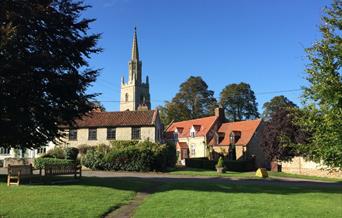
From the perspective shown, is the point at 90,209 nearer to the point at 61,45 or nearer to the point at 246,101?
the point at 61,45

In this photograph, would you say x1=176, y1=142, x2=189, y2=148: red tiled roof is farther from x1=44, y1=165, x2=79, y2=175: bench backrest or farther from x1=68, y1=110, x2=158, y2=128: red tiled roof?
x1=44, y1=165, x2=79, y2=175: bench backrest

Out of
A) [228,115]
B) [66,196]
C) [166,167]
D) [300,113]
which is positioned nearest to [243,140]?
[166,167]

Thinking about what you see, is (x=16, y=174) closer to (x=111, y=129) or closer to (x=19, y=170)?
(x=19, y=170)

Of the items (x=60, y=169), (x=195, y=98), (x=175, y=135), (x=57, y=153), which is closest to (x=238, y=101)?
(x=195, y=98)

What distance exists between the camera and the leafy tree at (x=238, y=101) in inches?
3903

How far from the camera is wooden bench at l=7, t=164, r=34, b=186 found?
21.5 metres

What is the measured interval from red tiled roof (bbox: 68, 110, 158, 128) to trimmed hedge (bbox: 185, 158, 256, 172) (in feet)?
25.1

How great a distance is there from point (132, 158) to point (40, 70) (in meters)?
19.7

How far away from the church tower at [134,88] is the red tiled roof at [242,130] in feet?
257

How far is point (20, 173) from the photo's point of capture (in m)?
21.7

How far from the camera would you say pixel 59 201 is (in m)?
15.4

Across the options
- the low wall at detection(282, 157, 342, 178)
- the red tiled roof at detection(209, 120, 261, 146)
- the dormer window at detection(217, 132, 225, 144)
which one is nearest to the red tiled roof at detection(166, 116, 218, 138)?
the red tiled roof at detection(209, 120, 261, 146)

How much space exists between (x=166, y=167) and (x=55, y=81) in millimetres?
22515

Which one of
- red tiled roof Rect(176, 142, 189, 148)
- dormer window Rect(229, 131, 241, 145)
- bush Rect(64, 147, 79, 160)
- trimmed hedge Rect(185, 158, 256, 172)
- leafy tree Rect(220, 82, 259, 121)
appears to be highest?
leafy tree Rect(220, 82, 259, 121)
